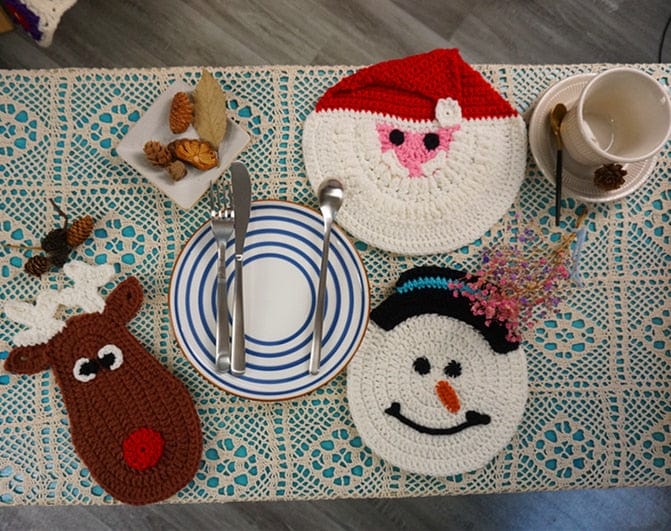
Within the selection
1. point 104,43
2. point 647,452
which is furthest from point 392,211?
point 104,43

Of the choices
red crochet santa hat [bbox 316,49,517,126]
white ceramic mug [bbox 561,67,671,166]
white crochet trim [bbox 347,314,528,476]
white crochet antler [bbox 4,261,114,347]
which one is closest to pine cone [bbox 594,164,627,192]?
white ceramic mug [bbox 561,67,671,166]

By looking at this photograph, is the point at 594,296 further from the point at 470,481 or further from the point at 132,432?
the point at 132,432

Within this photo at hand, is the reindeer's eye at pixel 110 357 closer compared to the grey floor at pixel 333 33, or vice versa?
the reindeer's eye at pixel 110 357

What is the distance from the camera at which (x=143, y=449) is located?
66 cm

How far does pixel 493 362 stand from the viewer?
0.70m

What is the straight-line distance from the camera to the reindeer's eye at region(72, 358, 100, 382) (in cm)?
67

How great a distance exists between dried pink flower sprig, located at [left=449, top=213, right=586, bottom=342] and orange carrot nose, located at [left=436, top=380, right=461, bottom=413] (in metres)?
0.10

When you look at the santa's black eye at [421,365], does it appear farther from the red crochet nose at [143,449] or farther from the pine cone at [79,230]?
the pine cone at [79,230]

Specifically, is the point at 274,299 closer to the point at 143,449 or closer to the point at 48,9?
the point at 143,449

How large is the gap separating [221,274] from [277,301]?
3.1 inches

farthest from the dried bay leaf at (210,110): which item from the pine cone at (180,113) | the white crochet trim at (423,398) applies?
the white crochet trim at (423,398)

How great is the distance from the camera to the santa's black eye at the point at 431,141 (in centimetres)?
70

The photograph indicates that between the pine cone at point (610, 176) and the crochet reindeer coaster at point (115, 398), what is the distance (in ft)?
1.93

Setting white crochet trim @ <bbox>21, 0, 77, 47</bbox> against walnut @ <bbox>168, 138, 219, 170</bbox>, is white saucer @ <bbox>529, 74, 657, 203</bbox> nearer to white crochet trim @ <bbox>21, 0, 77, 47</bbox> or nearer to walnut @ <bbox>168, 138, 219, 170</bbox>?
walnut @ <bbox>168, 138, 219, 170</bbox>
